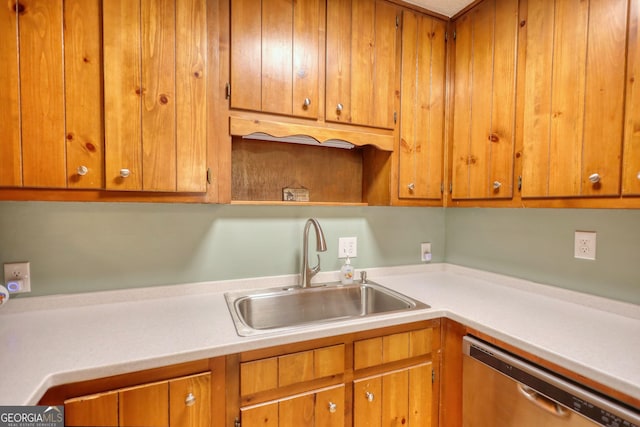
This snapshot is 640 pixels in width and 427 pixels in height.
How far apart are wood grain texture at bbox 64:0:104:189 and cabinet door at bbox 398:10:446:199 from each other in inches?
49.0

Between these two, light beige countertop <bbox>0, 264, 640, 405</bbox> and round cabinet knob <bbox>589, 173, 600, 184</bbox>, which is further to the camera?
round cabinet knob <bbox>589, 173, 600, 184</bbox>

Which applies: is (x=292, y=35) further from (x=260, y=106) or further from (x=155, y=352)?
(x=155, y=352)

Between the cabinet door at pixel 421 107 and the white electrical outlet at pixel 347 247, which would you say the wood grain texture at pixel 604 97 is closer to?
the cabinet door at pixel 421 107

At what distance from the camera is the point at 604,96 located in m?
1.02

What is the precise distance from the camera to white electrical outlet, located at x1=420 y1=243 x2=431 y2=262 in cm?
194

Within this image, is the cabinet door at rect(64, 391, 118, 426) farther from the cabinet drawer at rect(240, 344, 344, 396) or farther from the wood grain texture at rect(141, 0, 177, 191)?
the wood grain texture at rect(141, 0, 177, 191)

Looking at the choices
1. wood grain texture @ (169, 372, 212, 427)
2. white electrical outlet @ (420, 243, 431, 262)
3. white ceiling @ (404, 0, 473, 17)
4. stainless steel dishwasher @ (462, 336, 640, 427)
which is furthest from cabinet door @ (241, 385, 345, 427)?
white ceiling @ (404, 0, 473, 17)

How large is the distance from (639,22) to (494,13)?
591 millimetres

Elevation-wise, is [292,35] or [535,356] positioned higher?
[292,35]

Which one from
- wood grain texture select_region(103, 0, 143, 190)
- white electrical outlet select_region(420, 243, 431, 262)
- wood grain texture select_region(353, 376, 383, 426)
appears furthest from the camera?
white electrical outlet select_region(420, 243, 431, 262)

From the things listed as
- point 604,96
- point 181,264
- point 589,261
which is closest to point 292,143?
point 181,264

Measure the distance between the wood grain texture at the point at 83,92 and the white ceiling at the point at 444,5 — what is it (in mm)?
1368

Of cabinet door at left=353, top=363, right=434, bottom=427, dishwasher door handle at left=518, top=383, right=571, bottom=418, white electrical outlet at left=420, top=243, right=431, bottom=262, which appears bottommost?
cabinet door at left=353, top=363, right=434, bottom=427

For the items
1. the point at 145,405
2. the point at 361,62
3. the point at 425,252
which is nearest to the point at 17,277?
the point at 145,405
